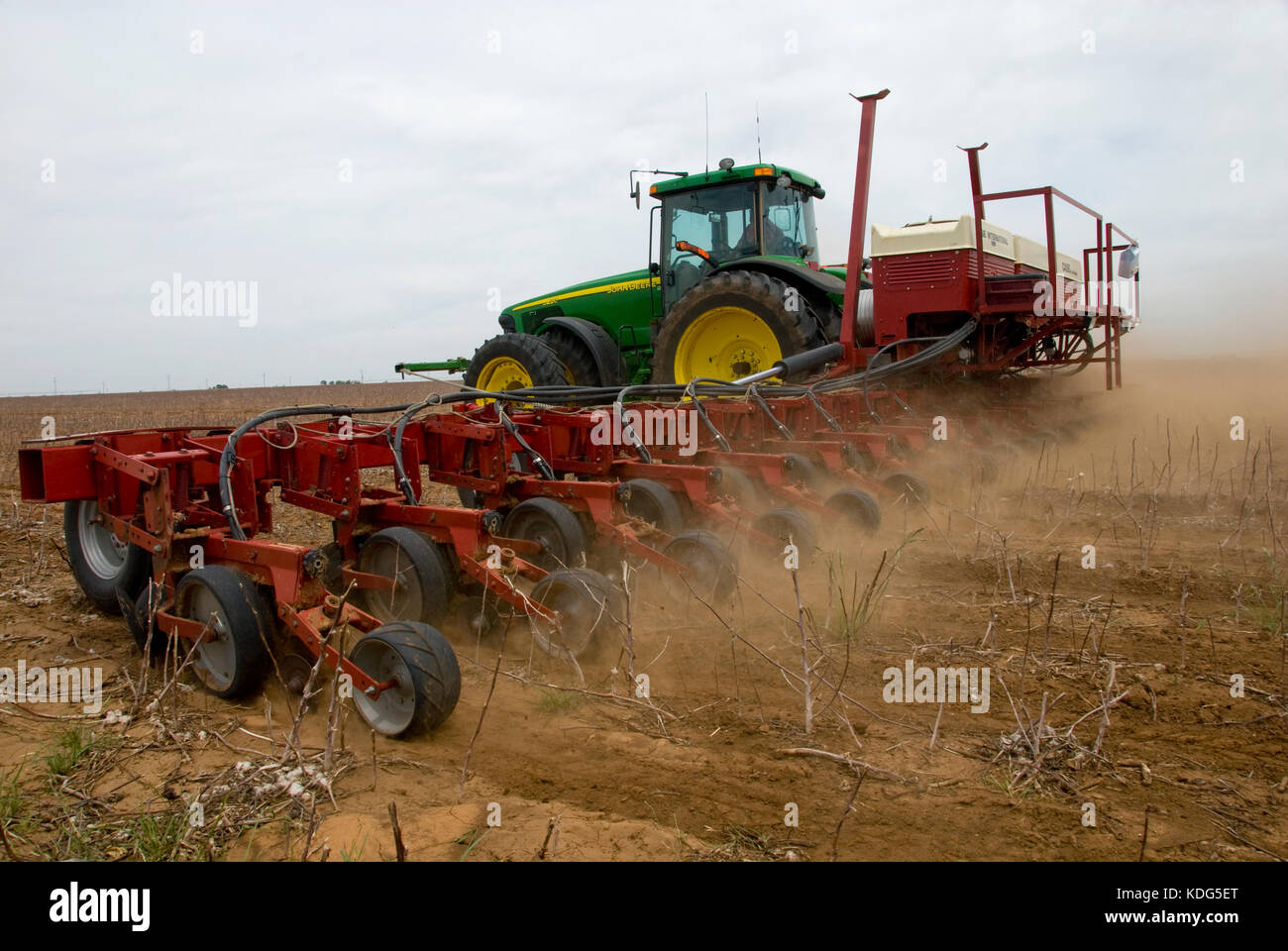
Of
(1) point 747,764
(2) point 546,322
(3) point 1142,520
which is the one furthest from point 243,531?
(2) point 546,322

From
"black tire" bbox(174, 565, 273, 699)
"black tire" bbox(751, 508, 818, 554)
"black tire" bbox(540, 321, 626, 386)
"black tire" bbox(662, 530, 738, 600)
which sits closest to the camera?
"black tire" bbox(174, 565, 273, 699)

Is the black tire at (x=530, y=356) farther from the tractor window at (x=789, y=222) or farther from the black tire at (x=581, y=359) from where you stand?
the tractor window at (x=789, y=222)

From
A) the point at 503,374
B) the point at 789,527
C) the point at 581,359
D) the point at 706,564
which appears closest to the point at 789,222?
the point at 581,359

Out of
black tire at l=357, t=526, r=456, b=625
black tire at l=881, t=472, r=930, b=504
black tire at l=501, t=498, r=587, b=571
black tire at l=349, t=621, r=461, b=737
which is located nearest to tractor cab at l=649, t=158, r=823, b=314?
black tire at l=881, t=472, r=930, b=504

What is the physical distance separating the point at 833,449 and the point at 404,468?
3.19 m

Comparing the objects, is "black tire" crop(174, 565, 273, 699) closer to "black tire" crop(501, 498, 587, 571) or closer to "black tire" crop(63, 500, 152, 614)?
"black tire" crop(63, 500, 152, 614)

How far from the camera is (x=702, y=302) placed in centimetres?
814

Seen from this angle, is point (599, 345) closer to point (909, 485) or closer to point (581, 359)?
point (581, 359)

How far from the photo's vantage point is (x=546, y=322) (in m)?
9.73

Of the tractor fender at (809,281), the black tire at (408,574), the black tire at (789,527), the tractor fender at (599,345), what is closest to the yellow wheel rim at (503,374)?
the tractor fender at (599,345)

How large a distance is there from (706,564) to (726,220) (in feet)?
17.9

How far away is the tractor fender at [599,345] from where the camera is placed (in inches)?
372

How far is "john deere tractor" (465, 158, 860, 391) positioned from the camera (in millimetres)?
8086

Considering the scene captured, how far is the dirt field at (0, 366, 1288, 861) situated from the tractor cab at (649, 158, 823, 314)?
4.84 m
